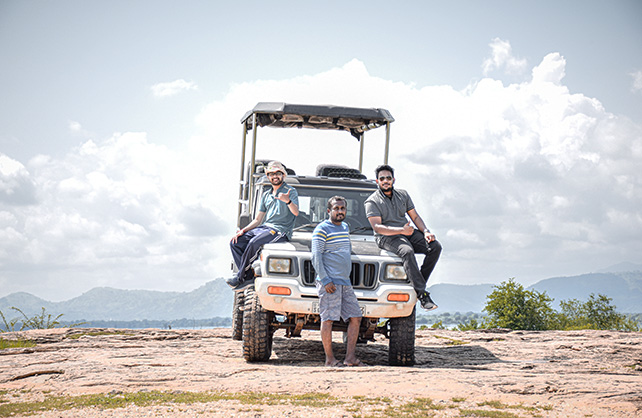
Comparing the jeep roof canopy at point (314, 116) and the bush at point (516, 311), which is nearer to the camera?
the jeep roof canopy at point (314, 116)

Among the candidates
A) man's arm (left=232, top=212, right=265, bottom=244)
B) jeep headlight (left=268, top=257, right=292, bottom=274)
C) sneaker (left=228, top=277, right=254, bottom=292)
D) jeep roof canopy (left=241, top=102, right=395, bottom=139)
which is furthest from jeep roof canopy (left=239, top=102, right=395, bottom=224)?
jeep headlight (left=268, top=257, right=292, bottom=274)

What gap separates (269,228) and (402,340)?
2.11m

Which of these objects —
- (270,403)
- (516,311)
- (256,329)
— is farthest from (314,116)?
(516,311)

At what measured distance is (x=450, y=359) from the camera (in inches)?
352

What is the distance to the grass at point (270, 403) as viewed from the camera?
197 inches

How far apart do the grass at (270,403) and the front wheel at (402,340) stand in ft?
7.30

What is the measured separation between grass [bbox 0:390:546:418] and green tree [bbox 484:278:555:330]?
11.7 metres

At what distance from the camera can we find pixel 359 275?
299 inches

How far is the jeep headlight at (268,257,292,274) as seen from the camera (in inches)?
293

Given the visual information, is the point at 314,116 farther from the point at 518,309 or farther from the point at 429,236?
the point at 518,309

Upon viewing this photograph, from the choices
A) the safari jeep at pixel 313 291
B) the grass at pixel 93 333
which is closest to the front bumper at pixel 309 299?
the safari jeep at pixel 313 291

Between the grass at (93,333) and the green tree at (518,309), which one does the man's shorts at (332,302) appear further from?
the green tree at (518,309)

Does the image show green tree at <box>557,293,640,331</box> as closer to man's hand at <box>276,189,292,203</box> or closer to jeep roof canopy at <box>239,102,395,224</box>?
jeep roof canopy at <box>239,102,395,224</box>

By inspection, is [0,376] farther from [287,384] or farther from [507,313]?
[507,313]
